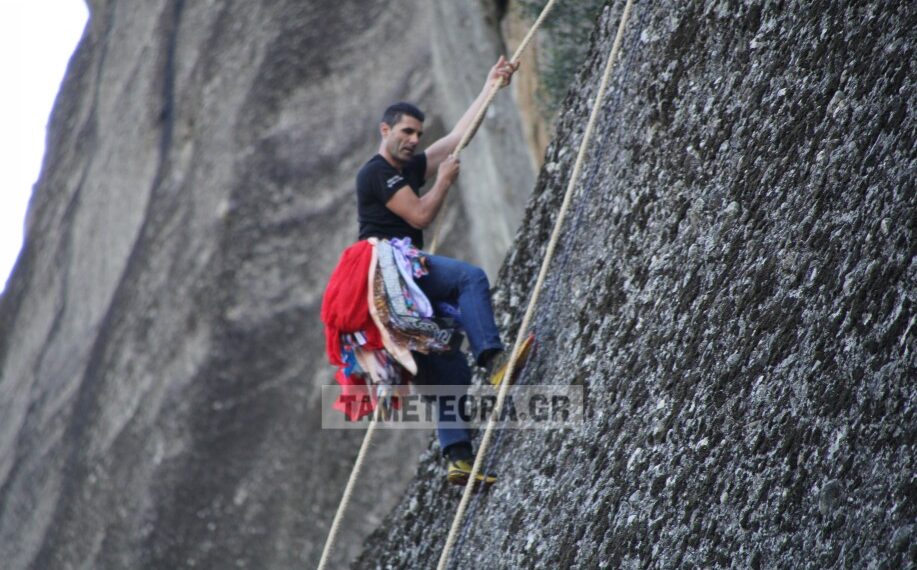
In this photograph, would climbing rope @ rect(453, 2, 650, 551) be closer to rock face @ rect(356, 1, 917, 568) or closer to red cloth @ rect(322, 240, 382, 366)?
rock face @ rect(356, 1, 917, 568)

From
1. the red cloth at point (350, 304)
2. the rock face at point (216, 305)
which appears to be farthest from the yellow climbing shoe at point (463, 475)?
the rock face at point (216, 305)

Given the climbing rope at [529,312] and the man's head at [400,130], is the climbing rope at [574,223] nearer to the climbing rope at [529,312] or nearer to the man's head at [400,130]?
the climbing rope at [529,312]

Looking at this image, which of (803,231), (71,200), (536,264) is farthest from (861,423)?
(71,200)

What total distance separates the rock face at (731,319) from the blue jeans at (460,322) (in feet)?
0.85

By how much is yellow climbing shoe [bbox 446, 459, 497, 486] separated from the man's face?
153cm

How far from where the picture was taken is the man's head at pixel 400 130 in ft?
19.3

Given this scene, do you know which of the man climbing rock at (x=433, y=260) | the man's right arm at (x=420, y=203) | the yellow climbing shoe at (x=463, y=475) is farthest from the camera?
the man's right arm at (x=420, y=203)

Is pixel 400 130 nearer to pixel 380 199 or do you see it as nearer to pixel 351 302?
pixel 380 199

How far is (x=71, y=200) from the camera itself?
66.1 ft

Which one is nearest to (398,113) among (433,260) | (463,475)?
(433,260)

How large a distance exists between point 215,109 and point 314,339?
3999 millimetres

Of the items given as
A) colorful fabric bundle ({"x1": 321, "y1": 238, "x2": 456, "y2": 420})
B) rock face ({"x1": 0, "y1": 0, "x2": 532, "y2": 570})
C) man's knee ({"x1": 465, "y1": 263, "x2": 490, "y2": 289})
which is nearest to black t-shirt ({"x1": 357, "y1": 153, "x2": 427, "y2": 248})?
colorful fabric bundle ({"x1": 321, "y1": 238, "x2": 456, "y2": 420})

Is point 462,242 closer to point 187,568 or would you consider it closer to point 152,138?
point 187,568

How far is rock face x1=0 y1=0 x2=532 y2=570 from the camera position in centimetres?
1374
